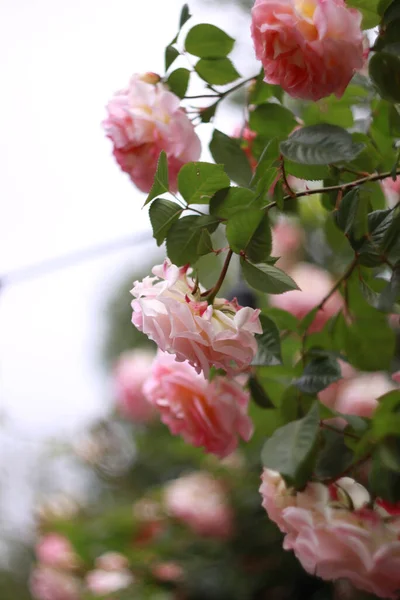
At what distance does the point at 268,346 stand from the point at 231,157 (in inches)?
3.8

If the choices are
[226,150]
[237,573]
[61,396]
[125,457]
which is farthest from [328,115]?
[61,396]

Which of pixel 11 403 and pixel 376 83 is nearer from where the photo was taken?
pixel 376 83

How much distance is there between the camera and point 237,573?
2.24ft

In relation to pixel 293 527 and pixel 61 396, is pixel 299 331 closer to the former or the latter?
pixel 293 527

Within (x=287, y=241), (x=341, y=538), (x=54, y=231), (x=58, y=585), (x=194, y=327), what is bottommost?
(x=58, y=585)

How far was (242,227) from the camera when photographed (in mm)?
257

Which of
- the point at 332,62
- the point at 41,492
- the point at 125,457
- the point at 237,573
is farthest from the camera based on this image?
the point at 41,492

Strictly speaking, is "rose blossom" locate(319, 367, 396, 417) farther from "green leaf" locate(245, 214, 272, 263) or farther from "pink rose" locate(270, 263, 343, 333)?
"green leaf" locate(245, 214, 272, 263)

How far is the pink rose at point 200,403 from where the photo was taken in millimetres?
349

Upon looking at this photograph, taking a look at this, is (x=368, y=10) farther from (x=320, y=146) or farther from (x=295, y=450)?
(x=295, y=450)

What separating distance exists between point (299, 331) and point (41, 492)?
0.88m

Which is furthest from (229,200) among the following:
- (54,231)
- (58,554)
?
(54,231)

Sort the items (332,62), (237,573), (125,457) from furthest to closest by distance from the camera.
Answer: (125,457)
(237,573)
(332,62)

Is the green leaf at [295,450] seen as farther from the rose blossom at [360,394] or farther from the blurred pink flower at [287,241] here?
the blurred pink flower at [287,241]
